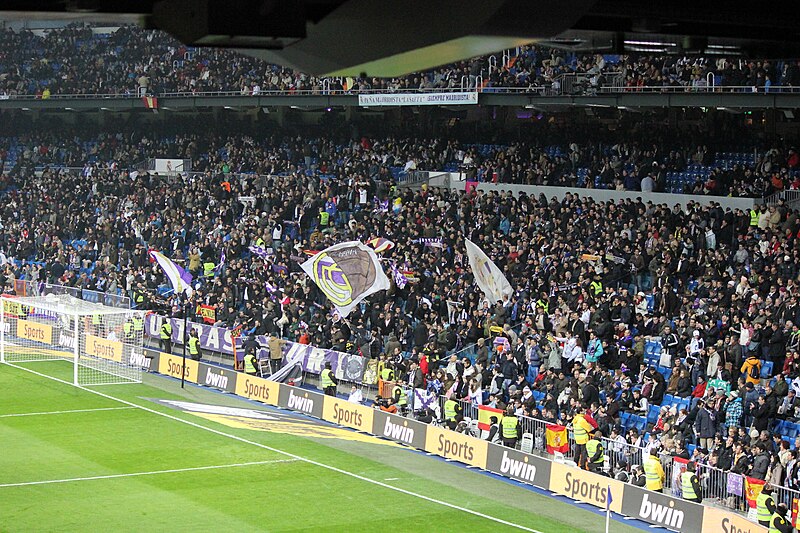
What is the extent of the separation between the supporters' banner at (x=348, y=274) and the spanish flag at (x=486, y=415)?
5357 mm

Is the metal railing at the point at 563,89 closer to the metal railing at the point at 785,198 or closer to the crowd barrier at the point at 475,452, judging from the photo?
the metal railing at the point at 785,198

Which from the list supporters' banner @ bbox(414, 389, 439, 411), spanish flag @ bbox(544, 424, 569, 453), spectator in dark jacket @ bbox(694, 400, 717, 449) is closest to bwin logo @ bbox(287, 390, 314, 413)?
supporters' banner @ bbox(414, 389, 439, 411)

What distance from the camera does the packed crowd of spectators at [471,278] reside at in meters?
25.5

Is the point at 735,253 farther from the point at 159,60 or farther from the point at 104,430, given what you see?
the point at 159,60

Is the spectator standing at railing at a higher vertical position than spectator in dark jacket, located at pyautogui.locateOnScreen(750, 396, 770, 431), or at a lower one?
lower

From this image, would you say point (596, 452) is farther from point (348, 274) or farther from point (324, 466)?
point (348, 274)

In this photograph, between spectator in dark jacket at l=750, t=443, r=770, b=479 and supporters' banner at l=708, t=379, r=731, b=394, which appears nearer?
spectator in dark jacket at l=750, t=443, r=770, b=479

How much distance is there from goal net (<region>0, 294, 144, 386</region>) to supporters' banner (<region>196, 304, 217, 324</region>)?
6.30 ft

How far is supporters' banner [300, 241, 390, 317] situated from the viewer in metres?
32.1

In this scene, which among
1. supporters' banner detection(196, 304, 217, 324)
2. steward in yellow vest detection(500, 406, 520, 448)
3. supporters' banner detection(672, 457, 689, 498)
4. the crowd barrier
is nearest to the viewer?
the crowd barrier

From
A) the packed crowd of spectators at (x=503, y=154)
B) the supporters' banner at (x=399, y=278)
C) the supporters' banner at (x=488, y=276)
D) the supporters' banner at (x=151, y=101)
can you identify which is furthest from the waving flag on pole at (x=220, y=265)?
the supporters' banner at (x=488, y=276)

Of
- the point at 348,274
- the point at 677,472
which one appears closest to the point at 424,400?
the point at 348,274

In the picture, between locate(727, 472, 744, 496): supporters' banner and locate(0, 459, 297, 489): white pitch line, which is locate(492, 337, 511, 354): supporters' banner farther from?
locate(727, 472, 744, 496): supporters' banner

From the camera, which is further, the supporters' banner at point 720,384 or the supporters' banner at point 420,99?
the supporters' banner at point 420,99
